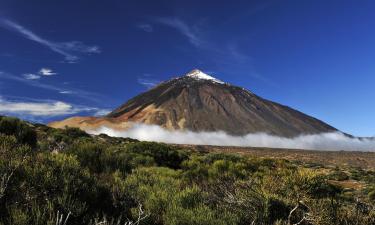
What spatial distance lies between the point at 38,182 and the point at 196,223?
3.02 meters

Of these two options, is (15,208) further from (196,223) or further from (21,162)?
(196,223)

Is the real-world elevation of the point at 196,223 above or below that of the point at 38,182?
below

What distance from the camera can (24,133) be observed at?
68.6ft

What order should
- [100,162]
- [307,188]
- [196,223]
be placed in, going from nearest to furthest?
[196,223] < [307,188] < [100,162]

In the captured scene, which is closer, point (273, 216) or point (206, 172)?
point (273, 216)

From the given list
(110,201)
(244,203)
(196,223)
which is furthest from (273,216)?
(110,201)

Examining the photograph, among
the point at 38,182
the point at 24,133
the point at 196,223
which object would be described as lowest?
the point at 196,223

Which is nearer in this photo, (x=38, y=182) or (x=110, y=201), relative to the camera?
(x=38, y=182)

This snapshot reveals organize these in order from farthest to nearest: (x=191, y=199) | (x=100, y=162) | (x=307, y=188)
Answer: (x=100, y=162) < (x=307, y=188) < (x=191, y=199)

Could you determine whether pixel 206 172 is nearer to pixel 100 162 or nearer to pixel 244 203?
pixel 100 162

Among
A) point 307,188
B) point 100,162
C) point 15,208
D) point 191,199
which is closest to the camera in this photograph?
point 15,208

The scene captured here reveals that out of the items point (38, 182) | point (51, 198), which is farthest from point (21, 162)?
point (51, 198)

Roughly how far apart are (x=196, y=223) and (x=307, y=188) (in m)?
6.77

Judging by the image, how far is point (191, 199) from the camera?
9172 mm
